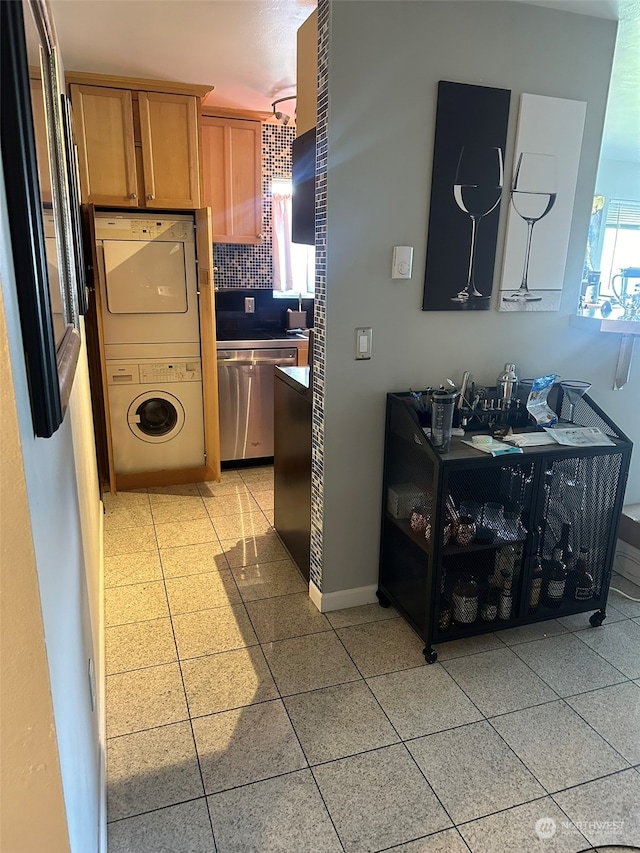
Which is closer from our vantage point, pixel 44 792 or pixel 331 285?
pixel 44 792

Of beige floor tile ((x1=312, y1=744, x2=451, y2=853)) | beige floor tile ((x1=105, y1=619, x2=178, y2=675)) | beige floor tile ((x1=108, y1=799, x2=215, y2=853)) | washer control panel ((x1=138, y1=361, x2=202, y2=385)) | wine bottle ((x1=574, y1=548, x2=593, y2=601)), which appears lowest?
beige floor tile ((x1=105, y1=619, x2=178, y2=675))

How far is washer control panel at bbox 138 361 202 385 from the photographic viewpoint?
3.74m

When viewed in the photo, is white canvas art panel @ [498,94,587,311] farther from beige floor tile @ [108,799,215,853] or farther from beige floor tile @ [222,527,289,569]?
beige floor tile @ [108,799,215,853]

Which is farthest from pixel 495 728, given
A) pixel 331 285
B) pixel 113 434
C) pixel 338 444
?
pixel 113 434

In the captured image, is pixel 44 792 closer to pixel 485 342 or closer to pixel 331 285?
pixel 331 285

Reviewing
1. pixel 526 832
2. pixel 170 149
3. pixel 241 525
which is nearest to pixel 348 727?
pixel 526 832

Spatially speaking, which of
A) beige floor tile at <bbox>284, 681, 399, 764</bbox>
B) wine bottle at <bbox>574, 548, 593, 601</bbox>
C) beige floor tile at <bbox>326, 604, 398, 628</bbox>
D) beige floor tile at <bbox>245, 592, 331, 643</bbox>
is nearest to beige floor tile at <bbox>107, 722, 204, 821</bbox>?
beige floor tile at <bbox>284, 681, 399, 764</bbox>

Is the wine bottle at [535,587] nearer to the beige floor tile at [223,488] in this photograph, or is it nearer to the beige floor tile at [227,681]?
the beige floor tile at [227,681]

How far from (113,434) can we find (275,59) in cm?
240

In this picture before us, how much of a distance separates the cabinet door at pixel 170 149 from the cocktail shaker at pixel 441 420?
2410 mm

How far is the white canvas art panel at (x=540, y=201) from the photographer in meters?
2.27

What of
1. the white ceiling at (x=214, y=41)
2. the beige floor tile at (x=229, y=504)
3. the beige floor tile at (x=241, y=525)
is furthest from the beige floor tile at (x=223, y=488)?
the white ceiling at (x=214, y=41)

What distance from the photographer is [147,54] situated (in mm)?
2990

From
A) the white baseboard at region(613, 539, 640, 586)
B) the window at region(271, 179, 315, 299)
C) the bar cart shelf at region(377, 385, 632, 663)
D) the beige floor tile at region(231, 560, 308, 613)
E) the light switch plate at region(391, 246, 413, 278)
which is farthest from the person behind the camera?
the window at region(271, 179, 315, 299)
